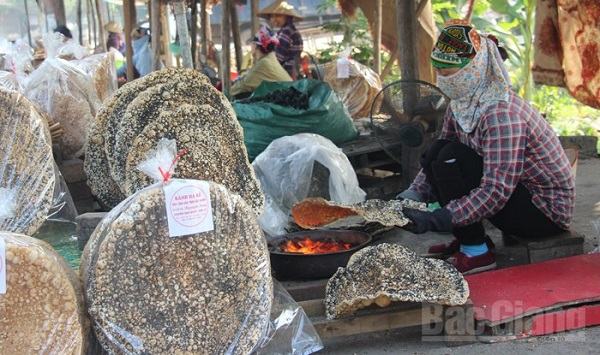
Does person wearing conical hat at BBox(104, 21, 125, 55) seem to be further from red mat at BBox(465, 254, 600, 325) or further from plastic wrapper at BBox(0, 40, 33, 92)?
red mat at BBox(465, 254, 600, 325)

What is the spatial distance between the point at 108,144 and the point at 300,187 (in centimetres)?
152

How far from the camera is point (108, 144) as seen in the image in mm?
3473

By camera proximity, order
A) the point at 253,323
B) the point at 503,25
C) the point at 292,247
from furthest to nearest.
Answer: the point at 503,25 < the point at 292,247 < the point at 253,323

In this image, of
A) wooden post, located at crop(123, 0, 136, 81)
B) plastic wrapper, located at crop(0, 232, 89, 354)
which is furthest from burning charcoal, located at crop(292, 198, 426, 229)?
wooden post, located at crop(123, 0, 136, 81)

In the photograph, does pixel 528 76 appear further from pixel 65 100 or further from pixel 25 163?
pixel 25 163

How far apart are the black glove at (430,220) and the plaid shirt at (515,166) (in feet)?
0.16

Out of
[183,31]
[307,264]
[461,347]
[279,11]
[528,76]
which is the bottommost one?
[528,76]

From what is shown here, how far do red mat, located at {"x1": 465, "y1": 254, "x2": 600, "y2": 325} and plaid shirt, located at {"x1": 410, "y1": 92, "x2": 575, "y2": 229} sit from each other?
28cm

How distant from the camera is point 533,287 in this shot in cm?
323

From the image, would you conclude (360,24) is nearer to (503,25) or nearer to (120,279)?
(503,25)

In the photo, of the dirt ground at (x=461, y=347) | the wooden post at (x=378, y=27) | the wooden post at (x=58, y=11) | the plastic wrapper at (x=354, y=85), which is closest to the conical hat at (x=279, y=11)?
the wooden post at (x=378, y=27)

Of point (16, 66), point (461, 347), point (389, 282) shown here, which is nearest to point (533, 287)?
point (461, 347)

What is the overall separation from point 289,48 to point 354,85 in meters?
1.24

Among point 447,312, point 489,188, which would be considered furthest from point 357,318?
point 489,188
